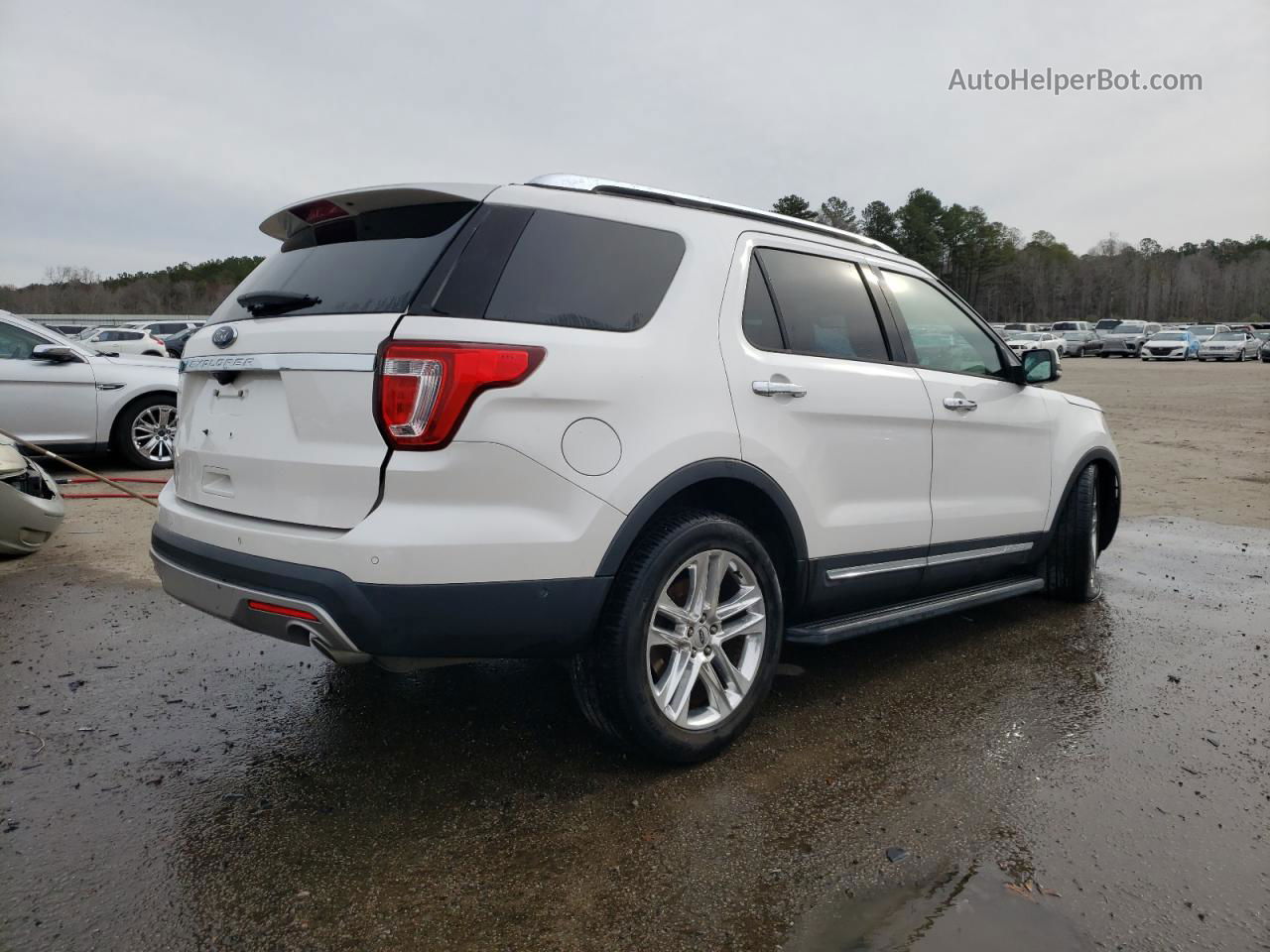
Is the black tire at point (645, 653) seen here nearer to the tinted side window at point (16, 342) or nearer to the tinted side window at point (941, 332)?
the tinted side window at point (941, 332)

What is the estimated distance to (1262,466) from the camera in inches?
413

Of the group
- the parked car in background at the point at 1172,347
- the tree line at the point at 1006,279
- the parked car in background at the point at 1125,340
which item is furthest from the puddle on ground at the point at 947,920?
the tree line at the point at 1006,279

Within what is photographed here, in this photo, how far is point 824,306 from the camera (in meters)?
3.70

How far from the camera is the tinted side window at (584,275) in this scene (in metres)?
2.73

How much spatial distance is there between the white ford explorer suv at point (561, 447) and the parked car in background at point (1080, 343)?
50355mm

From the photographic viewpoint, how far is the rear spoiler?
283cm

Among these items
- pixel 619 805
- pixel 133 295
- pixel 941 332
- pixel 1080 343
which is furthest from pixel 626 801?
pixel 133 295

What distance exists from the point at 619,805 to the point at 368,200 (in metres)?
2.08

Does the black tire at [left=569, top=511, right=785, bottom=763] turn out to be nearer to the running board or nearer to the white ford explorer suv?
the white ford explorer suv

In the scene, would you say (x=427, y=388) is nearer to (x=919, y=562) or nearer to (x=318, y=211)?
(x=318, y=211)

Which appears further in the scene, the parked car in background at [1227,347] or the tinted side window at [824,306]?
the parked car in background at [1227,347]

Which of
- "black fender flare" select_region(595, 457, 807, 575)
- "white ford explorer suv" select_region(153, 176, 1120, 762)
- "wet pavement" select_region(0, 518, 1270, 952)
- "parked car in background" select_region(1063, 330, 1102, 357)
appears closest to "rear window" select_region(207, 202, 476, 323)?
"white ford explorer suv" select_region(153, 176, 1120, 762)

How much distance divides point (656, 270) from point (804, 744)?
1760 mm

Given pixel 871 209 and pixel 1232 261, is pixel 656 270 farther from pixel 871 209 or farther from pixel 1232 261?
pixel 1232 261
